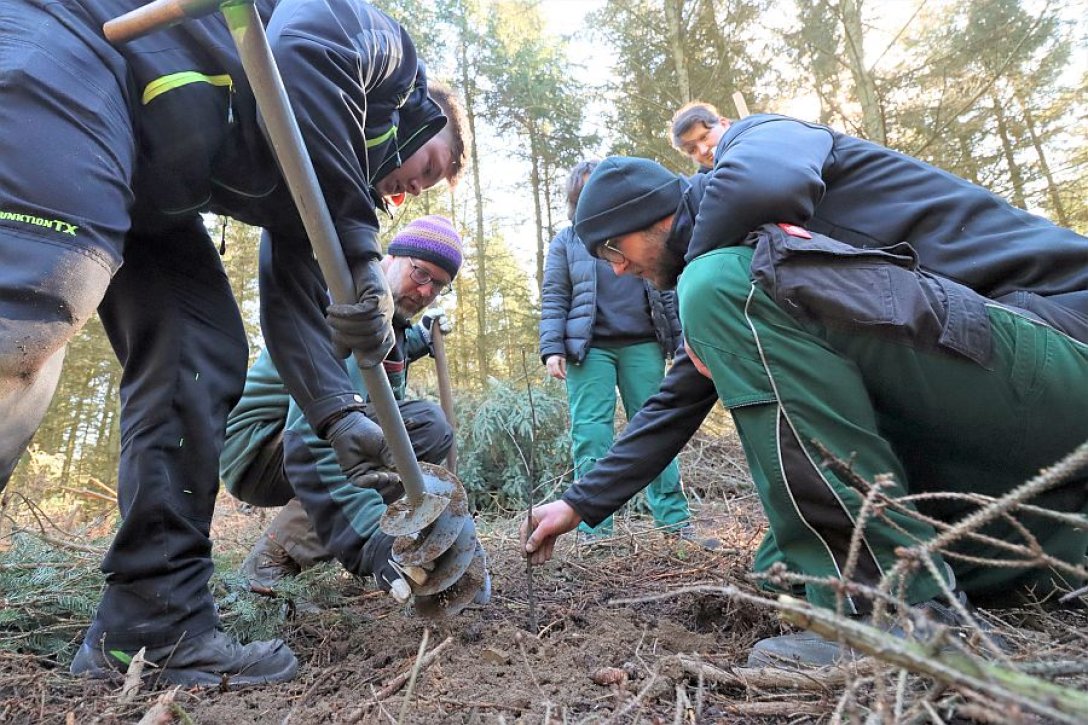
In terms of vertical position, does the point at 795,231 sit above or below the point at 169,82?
below

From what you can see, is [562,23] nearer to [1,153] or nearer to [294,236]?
[294,236]

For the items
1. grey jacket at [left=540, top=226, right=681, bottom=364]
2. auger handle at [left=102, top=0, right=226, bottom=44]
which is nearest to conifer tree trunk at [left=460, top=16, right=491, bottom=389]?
grey jacket at [left=540, top=226, right=681, bottom=364]

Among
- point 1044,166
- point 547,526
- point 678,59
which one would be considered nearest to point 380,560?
point 547,526

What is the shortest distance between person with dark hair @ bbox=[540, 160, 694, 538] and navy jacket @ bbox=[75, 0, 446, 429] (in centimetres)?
212

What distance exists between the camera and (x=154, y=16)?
121 cm

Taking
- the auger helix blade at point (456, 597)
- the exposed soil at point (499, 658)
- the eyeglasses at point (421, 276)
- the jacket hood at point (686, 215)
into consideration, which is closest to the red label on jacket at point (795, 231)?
the jacket hood at point (686, 215)

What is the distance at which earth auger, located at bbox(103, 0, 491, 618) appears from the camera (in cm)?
128

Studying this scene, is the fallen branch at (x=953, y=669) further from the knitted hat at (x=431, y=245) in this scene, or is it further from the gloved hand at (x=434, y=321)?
the gloved hand at (x=434, y=321)

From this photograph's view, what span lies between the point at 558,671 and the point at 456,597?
53 centimetres

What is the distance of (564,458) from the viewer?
19.6 feet

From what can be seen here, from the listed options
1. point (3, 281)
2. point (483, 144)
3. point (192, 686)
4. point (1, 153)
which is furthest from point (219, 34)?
point (483, 144)

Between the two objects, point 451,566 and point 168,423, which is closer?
point 168,423

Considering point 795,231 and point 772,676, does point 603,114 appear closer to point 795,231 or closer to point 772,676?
point 795,231

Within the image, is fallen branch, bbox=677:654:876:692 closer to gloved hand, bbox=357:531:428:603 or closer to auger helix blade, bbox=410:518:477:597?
auger helix blade, bbox=410:518:477:597
